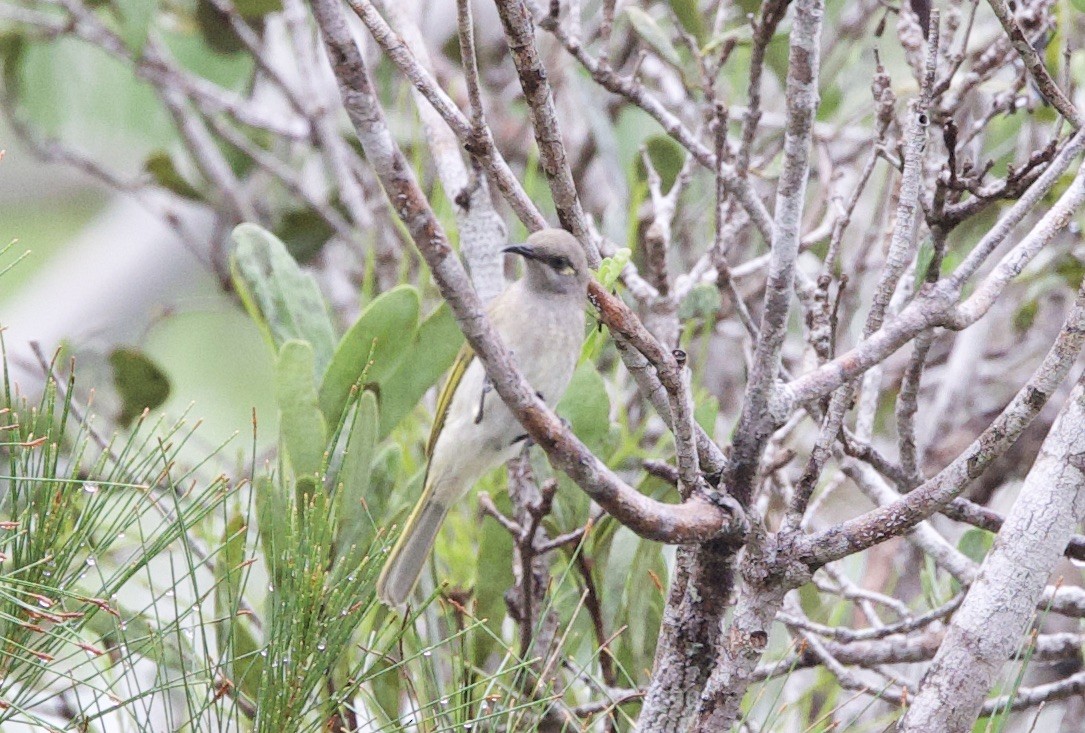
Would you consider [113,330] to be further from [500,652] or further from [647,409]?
[500,652]

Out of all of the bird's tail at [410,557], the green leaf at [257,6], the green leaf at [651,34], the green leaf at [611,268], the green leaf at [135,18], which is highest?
the green leaf at [257,6]

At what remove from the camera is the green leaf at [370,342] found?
6.39 ft

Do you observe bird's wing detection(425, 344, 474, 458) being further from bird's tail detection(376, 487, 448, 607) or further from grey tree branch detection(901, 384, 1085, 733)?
grey tree branch detection(901, 384, 1085, 733)

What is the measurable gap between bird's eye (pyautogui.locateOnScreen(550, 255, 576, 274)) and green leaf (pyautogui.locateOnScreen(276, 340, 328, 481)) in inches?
26.4

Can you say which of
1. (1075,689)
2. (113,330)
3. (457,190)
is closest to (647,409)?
(457,190)

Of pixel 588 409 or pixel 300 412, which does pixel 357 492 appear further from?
pixel 588 409

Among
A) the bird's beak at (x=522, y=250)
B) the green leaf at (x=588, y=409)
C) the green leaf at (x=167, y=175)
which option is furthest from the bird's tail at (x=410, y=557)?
the green leaf at (x=167, y=175)

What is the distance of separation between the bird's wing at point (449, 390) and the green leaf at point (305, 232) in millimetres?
977

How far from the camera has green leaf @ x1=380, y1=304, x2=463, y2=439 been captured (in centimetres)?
209

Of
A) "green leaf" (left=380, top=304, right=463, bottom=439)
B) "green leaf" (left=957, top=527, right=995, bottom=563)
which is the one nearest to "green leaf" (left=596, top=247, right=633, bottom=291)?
"green leaf" (left=380, top=304, right=463, bottom=439)

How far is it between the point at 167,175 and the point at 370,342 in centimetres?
181

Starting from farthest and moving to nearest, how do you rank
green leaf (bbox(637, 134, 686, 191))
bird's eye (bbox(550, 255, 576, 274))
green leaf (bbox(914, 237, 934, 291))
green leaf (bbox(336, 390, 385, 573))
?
green leaf (bbox(637, 134, 686, 191)), bird's eye (bbox(550, 255, 576, 274)), green leaf (bbox(336, 390, 385, 573)), green leaf (bbox(914, 237, 934, 291))

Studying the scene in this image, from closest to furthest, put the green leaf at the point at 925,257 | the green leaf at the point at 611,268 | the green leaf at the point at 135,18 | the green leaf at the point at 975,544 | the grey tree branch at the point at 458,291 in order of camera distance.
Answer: the grey tree branch at the point at 458,291
the green leaf at the point at 611,268
the green leaf at the point at 925,257
the green leaf at the point at 975,544
the green leaf at the point at 135,18

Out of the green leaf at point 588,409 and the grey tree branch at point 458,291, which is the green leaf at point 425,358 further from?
the grey tree branch at point 458,291
